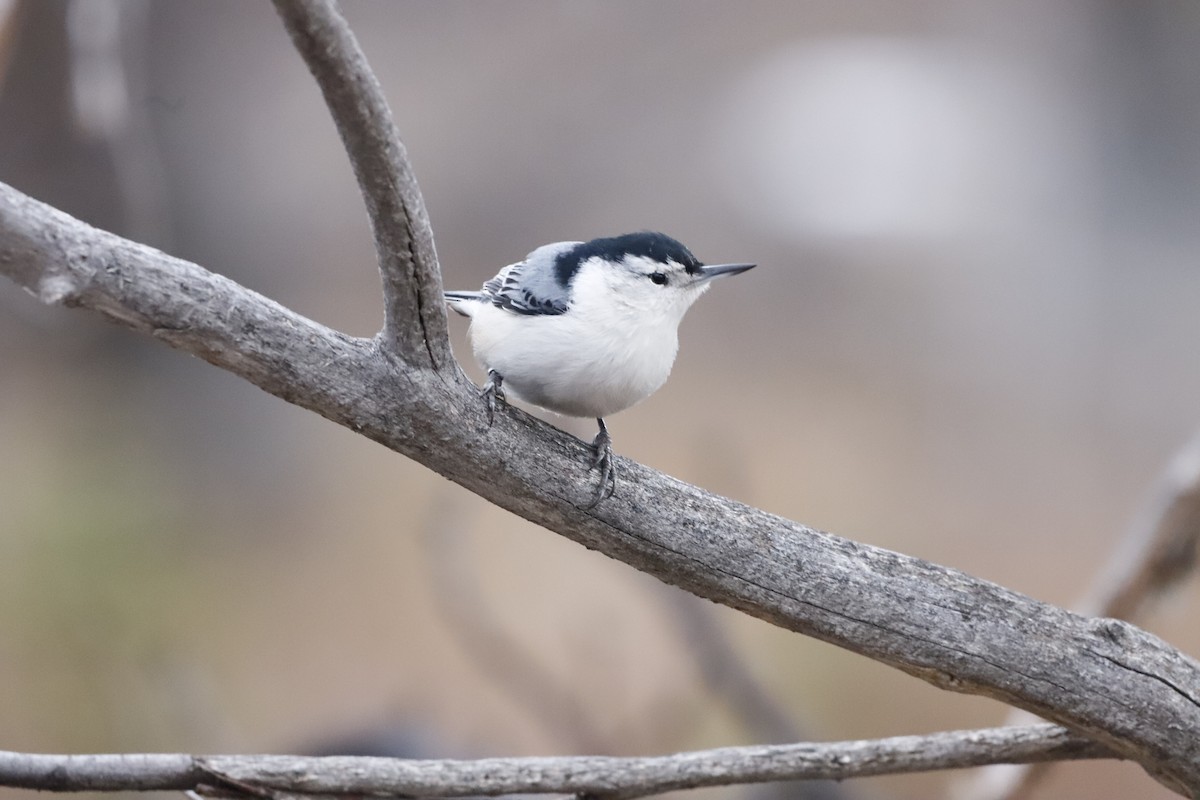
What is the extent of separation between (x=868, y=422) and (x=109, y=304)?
2.82m

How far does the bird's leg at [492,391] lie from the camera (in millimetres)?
961

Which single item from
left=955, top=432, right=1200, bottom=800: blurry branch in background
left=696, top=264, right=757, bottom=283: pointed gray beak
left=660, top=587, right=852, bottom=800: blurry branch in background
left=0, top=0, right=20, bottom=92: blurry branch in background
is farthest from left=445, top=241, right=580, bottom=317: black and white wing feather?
left=955, top=432, right=1200, bottom=800: blurry branch in background

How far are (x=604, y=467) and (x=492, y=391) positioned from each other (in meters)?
0.14

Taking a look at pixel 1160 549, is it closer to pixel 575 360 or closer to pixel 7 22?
pixel 575 360

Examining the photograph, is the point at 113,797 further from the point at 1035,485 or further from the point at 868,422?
the point at 1035,485

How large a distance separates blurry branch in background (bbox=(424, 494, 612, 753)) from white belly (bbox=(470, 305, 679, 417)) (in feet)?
3.89

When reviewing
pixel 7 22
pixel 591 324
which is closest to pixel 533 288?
pixel 591 324

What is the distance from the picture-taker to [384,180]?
766mm

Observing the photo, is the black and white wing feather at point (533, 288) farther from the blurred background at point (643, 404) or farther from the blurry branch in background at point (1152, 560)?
the blurry branch in background at point (1152, 560)

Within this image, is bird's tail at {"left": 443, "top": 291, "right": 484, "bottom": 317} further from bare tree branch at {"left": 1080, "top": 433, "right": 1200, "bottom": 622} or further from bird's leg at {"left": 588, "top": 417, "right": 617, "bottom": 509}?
bare tree branch at {"left": 1080, "top": 433, "right": 1200, "bottom": 622}

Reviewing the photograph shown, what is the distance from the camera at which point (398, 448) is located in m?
0.92

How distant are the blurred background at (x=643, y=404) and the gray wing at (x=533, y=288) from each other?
2.17ft

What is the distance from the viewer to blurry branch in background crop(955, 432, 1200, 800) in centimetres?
173

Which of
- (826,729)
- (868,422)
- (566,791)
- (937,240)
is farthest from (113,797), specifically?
(937,240)
